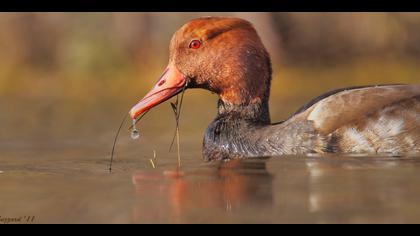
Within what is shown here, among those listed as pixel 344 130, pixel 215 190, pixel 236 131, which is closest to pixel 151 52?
pixel 236 131

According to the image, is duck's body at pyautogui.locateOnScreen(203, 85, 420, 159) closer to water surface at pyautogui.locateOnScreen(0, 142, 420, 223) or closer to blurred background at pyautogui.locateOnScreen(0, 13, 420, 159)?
water surface at pyautogui.locateOnScreen(0, 142, 420, 223)

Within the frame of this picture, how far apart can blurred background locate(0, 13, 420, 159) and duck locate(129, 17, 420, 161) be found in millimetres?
5853

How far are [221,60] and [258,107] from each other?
50cm

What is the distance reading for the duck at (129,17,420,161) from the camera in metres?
7.14

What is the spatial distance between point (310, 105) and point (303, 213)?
117 inches

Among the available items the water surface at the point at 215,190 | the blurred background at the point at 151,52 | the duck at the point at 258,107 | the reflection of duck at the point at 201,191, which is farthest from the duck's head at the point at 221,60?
the blurred background at the point at 151,52

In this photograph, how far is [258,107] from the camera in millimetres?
7742

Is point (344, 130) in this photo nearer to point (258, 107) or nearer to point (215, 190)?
point (258, 107)

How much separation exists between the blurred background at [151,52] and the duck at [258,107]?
5853 millimetres

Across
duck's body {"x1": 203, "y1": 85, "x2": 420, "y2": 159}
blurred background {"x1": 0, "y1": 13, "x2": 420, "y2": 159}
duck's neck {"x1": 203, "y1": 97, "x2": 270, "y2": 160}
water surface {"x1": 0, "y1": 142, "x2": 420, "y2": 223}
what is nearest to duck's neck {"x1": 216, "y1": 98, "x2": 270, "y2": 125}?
duck's neck {"x1": 203, "y1": 97, "x2": 270, "y2": 160}

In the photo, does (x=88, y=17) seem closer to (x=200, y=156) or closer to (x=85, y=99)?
(x=85, y=99)
